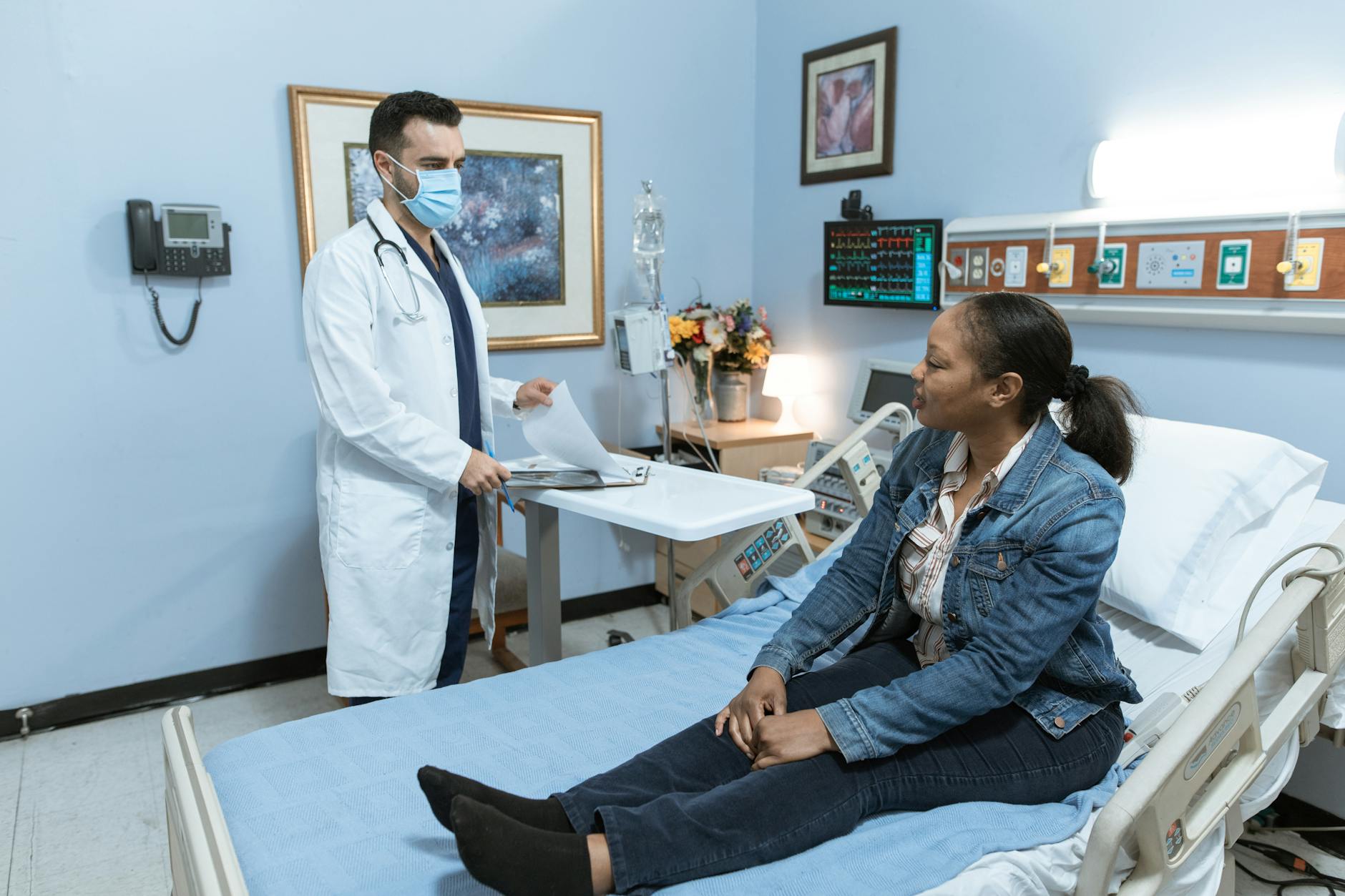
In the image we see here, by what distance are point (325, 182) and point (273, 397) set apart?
681 mm

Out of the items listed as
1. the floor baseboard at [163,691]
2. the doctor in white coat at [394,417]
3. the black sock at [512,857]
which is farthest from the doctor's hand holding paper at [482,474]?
the floor baseboard at [163,691]

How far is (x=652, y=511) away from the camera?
2066 mm

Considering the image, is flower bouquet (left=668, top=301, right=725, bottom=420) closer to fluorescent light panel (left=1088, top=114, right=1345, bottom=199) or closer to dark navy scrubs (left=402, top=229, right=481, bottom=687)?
dark navy scrubs (left=402, top=229, right=481, bottom=687)

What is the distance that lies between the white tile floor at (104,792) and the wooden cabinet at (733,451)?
522mm

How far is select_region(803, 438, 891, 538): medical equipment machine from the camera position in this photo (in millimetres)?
2984

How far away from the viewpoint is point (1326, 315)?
2.12 m

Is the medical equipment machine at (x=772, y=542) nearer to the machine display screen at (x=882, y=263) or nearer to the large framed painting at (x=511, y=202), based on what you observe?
the machine display screen at (x=882, y=263)

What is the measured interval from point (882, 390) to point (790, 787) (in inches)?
76.7

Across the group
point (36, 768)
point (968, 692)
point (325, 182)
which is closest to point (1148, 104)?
point (968, 692)

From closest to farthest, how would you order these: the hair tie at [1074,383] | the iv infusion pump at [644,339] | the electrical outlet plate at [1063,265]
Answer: the hair tie at [1074,383] → the electrical outlet plate at [1063,265] → the iv infusion pump at [644,339]

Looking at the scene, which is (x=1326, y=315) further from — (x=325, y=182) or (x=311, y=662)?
(x=311, y=662)

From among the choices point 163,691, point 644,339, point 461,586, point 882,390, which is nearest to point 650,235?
point 644,339

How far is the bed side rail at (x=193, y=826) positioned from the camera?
1181 mm

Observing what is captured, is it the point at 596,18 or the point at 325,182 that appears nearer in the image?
the point at 325,182
